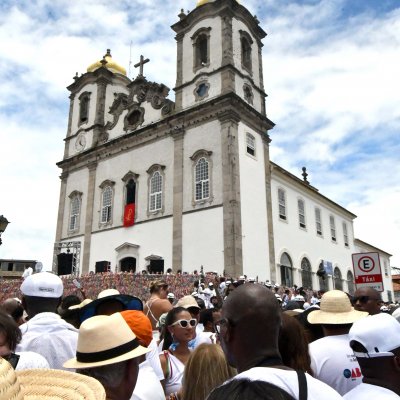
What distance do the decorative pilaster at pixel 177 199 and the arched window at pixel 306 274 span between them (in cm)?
931

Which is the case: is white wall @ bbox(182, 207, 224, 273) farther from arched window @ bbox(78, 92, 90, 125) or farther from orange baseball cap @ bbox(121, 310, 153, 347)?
orange baseball cap @ bbox(121, 310, 153, 347)

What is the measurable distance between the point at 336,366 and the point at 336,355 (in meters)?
0.10

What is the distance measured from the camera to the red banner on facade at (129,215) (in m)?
25.6

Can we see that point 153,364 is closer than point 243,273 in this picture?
Yes

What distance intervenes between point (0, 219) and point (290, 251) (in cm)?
1784

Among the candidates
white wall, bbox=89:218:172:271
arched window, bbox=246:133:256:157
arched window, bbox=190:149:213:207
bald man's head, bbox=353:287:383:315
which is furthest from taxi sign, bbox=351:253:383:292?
arched window, bbox=246:133:256:157

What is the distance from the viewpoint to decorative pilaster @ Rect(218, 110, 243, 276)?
2048cm

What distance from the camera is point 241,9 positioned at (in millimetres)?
26375

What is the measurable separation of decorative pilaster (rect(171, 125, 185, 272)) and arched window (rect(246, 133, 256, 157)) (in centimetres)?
384

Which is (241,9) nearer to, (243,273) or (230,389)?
(243,273)

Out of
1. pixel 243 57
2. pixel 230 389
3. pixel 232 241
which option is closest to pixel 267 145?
pixel 243 57

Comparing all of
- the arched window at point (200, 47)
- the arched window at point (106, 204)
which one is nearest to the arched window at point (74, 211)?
the arched window at point (106, 204)

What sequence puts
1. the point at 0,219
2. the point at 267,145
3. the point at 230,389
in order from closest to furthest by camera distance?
the point at 230,389 < the point at 0,219 < the point at 267,145

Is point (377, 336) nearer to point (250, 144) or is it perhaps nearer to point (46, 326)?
point (46, 326)
